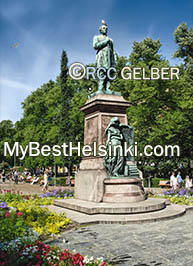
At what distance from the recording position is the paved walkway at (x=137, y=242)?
4875 millimetres

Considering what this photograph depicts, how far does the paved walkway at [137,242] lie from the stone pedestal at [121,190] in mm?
1843

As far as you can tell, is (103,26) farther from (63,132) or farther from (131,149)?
(63,132)

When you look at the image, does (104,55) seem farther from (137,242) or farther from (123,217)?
(137,242)

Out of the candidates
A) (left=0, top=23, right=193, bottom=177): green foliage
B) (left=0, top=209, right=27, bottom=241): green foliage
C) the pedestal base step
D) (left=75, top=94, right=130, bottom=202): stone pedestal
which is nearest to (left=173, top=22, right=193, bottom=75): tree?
(left=0, top=23, right=193, bottom=177): green foliage

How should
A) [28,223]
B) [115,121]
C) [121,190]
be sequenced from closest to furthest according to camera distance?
[28,223]
[121,190]
[115,121]

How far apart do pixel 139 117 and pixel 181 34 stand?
10.6 metres

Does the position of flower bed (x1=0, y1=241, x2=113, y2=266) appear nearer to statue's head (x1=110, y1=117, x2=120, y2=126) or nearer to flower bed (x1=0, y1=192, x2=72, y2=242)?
flower bed (x1=0, y1=192, x2=72, y2=242)

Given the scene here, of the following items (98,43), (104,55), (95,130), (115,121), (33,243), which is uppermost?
(98,43)

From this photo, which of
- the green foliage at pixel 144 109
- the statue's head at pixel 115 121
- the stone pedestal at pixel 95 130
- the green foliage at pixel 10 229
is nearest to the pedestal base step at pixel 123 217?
the stone pedestal at pixel 95 130

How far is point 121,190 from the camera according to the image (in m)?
9.44

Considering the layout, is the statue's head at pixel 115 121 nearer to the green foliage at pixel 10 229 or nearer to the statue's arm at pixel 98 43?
the statue's arm at pixel 98 43

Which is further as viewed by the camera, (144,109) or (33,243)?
(144,109)

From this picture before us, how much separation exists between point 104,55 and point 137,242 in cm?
799

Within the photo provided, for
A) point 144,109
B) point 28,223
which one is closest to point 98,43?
point 28,223
